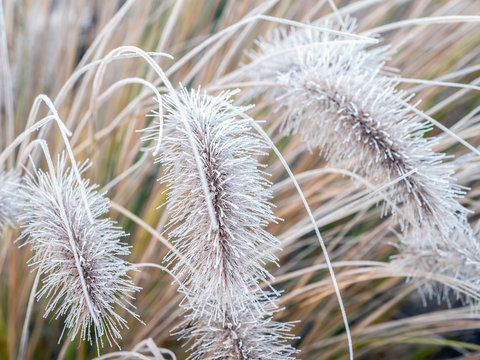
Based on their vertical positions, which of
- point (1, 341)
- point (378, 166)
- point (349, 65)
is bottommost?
point (1, 341)

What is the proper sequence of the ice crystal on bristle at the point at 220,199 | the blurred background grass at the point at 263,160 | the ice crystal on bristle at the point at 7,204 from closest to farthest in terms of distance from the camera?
1. the ice crystal on bristle at the point at 220,199
2. the ice crystal on bristle at the point at 7,204
3. the blurred background grass at the point at 263,160

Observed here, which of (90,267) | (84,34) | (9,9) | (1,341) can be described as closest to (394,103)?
(90,267)

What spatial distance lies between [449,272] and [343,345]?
0.18 meters

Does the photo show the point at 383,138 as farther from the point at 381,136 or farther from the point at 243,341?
the point at 243,341

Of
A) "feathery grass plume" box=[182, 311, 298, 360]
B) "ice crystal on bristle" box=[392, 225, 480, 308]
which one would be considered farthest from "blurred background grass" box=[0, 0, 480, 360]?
"feathery grass plume" box=[182, 311, 298, 360]

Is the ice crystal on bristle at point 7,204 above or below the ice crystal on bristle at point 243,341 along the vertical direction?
above

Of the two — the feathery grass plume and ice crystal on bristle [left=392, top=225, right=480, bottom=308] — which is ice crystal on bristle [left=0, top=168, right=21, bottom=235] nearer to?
the feathery grass plume

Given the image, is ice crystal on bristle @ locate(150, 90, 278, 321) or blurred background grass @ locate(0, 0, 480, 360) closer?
ice crystal on bristle @ locate(150, 90, 278, 321)

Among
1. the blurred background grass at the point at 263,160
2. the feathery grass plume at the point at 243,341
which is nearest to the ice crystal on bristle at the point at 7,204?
the blurred background grass at the point at 263,160

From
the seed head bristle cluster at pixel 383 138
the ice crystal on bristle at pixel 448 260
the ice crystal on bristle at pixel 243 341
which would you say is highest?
the seed head bristle cluster at pixel 383 138

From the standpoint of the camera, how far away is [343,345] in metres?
0.70

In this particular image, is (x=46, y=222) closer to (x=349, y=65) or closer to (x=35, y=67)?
(x=349, y=65)

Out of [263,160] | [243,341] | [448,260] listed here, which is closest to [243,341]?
[243,341]

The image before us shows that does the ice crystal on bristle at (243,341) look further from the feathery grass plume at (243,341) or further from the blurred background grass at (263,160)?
the blurred background grass at (263,160)
